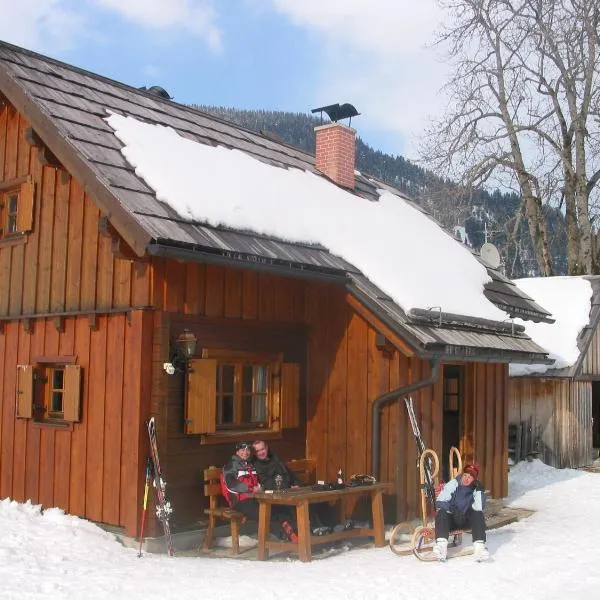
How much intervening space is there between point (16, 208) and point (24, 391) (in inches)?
98.8

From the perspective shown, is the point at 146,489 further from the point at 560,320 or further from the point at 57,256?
the point at 560,320

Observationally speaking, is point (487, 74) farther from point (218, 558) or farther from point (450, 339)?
point (218, 558)

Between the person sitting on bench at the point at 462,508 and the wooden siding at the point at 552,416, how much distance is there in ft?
28.2

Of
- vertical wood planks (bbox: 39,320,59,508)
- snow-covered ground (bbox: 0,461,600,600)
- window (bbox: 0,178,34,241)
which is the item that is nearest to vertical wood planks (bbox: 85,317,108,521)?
snow-covered ground (bbox: 0,461,600,600)

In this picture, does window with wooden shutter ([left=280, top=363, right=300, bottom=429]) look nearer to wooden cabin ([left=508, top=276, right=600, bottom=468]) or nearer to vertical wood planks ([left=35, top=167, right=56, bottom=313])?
vertical wood planks ([left=35, top=167, right=56, bottom=313])

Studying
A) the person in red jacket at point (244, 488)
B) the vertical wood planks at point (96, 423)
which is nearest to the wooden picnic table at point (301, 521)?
the person in red jacket at point (244, 488)

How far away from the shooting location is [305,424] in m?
10.7

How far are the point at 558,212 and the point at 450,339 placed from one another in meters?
18.0

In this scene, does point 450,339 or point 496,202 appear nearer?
point 450,339

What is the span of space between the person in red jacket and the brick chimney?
6175 mm

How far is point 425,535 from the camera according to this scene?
855 centimetres

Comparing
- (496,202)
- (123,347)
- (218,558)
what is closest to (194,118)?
(123,347)

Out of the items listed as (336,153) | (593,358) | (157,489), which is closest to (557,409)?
(593,358)

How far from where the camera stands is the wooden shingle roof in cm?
822
